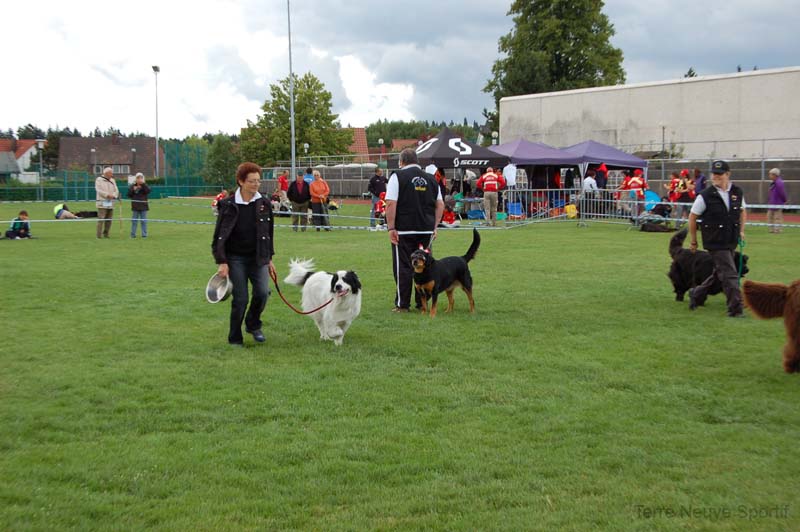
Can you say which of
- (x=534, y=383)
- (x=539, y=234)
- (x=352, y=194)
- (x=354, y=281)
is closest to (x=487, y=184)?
(x=539, y=234)

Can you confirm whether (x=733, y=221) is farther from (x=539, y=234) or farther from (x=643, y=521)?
(x=539, y=234)

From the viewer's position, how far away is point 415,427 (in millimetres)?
5043

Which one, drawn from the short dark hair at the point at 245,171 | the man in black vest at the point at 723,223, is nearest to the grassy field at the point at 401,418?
the man in black vest at the point at 723,223

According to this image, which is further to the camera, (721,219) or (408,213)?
(408,213)

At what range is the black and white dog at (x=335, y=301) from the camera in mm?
7602

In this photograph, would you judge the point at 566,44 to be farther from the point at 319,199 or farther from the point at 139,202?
the point at 139,202

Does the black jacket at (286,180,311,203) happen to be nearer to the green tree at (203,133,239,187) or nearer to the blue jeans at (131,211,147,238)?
the blue jeans at (131,211,147,238)

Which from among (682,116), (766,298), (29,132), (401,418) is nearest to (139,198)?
(401,418)

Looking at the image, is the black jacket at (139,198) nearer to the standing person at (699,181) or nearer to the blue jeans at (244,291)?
the blue jeans at (244,291)

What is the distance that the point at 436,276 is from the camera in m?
9.15

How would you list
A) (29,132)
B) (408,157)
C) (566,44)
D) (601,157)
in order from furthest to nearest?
(29,132) → (566,44) → (601,157) → (408,157)

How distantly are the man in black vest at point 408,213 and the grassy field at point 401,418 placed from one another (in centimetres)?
60

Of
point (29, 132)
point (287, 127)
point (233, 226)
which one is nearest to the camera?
point (233, 226)

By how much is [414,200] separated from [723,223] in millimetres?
3750
